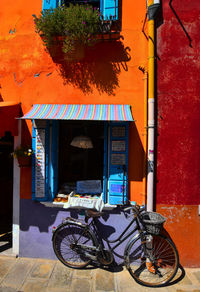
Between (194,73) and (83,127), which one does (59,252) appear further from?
(194,73)

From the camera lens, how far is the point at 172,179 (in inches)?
169

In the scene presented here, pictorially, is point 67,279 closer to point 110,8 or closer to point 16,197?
point 16,197

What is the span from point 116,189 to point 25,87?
9.70ft

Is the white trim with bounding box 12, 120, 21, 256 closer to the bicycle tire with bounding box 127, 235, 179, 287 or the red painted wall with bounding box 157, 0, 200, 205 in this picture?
the bicycle tire with bounding box 127, 235, 179, 287

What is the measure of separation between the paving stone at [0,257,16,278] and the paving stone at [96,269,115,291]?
1747mm

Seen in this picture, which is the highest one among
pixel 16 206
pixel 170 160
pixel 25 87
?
pixel 25 87

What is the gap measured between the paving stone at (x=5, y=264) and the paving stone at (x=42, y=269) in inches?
19.1

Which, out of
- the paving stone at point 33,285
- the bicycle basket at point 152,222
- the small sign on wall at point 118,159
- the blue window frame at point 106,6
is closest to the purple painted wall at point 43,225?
the bicycle basket at point 152,222

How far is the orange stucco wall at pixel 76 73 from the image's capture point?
4.37 m

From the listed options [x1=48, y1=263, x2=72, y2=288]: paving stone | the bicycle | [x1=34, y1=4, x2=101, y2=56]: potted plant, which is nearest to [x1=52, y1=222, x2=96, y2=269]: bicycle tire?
the bicycle

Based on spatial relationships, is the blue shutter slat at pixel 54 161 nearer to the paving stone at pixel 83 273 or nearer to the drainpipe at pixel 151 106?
the paving stone at pixel 83 273

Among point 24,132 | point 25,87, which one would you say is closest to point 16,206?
point 24,132

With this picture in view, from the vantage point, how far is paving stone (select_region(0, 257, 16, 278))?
3971 mm

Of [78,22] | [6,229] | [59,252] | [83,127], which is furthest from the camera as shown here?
[6,229]
